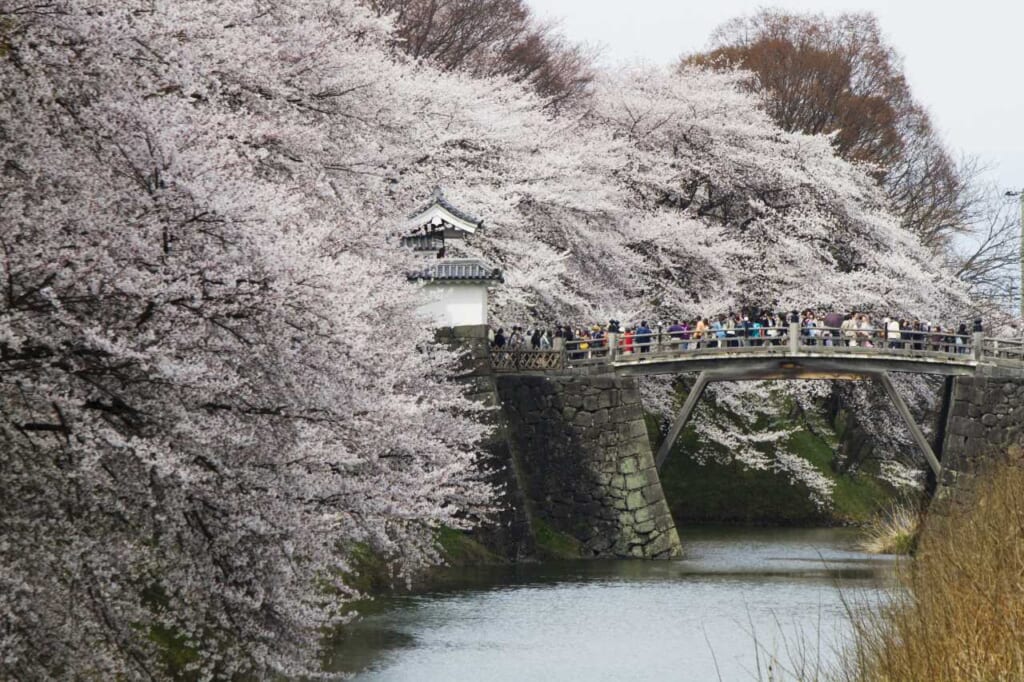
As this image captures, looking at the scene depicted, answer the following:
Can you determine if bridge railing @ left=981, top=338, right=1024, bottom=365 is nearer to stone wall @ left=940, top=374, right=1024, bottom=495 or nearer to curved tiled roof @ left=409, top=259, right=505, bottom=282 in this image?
stone wall @ left=940, top=374, right=1024, bottom=495

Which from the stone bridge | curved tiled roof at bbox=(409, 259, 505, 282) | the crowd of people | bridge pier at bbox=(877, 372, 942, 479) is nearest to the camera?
curved tiled roof at bbox=(409, 259, 505, 282)

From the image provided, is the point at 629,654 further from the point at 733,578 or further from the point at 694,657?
the point at 733,578

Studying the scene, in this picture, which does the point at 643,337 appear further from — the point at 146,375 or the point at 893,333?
the point at 146,375

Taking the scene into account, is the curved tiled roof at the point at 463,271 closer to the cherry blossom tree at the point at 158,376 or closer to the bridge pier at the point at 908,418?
the bridge pier at the point at 908,418

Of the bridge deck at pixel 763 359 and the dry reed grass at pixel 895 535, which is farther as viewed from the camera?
the bridge deck at pixel 763 359

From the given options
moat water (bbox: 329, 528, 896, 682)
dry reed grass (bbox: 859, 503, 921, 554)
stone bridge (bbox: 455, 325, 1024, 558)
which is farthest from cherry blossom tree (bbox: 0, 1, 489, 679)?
dry reed grass (bbox: 859, 503, 921, 554)

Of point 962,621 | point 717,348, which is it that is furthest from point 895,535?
point 962,621

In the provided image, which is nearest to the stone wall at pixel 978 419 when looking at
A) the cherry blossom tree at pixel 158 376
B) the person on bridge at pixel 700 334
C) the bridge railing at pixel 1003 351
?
the bridge railing at pixel 1003 351

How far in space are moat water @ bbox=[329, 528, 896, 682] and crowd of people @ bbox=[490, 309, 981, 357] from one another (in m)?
4.49

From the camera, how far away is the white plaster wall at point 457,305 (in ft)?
93.9

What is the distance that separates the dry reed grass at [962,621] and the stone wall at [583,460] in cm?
1889

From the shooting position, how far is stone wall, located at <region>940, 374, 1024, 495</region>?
1265 inches

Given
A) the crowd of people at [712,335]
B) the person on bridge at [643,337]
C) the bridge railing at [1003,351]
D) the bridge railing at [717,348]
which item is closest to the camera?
the bridge railing at [717,348]

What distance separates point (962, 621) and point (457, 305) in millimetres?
20154
